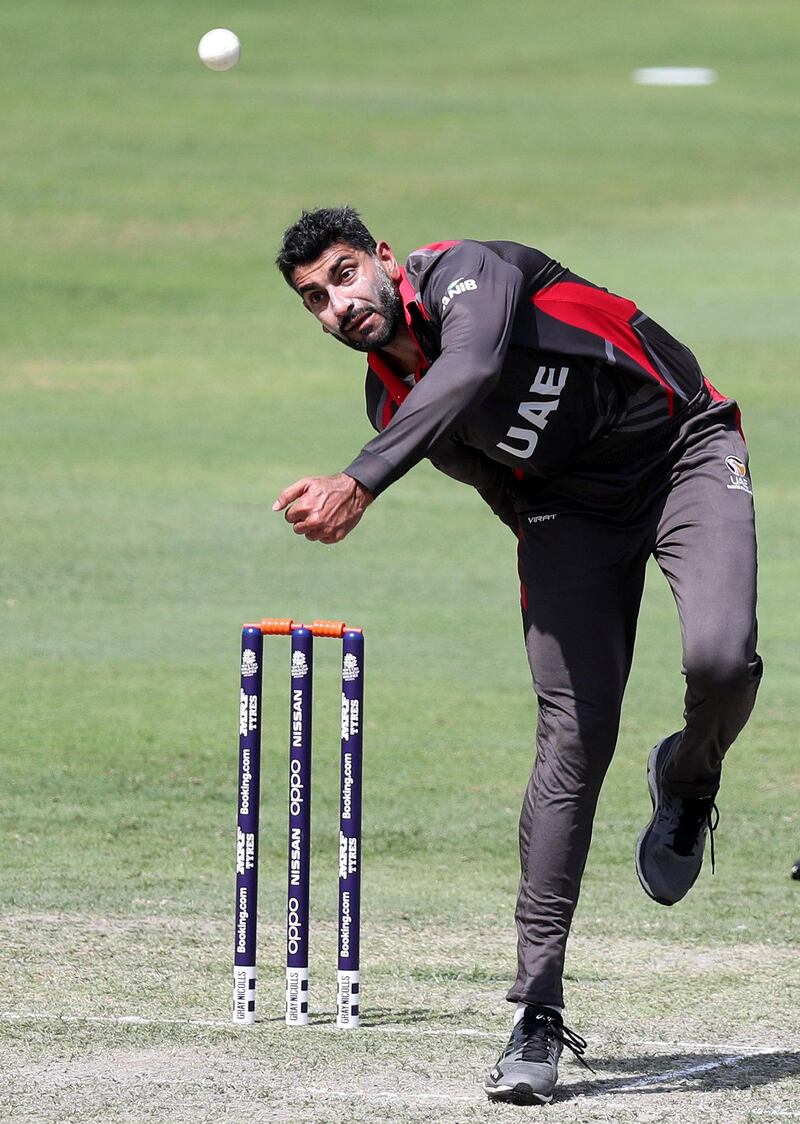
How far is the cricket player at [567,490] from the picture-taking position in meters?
4.94

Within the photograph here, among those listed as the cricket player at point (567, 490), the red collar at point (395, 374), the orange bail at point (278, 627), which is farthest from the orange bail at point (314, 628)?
the red collar at point (395, 374)

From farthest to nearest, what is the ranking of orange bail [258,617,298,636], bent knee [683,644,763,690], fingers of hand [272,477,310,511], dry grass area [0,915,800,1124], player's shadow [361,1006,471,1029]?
player's shadow [361,1006,471,1029] < orange bail [258,617,298,636] < bent knee [683,644,763,690] < dry grass area [0,915,800,1124] < fingers of hand [272,477,310,511]

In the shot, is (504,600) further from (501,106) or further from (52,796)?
(501,106)

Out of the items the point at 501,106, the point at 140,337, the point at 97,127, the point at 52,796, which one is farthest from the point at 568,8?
the point at 52,796

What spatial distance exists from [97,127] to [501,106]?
306 inches

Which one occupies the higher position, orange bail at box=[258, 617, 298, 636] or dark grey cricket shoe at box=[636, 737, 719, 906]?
orange bail at box=[258, 617, 298, 636]

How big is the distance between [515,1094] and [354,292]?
1.94 metres

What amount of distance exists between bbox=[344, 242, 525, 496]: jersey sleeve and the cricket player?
0.01 metres

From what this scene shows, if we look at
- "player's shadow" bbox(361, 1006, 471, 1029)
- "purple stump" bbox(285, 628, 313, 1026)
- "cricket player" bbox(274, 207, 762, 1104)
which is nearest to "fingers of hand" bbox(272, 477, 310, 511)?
"cricket player" bbox(274, 207, 762, 1104)

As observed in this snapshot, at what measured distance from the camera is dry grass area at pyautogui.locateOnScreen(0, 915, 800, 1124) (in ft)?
15.4

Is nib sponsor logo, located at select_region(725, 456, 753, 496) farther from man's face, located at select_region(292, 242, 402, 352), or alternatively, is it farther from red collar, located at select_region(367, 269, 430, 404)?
man's face, located at select_region(292, 242, 402, 352)

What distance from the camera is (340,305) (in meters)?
4.94

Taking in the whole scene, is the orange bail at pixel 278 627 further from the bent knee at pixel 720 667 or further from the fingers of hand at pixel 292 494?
the bent knee at pixel 720 667

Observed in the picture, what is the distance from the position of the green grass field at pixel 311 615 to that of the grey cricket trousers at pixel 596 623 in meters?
0.50
